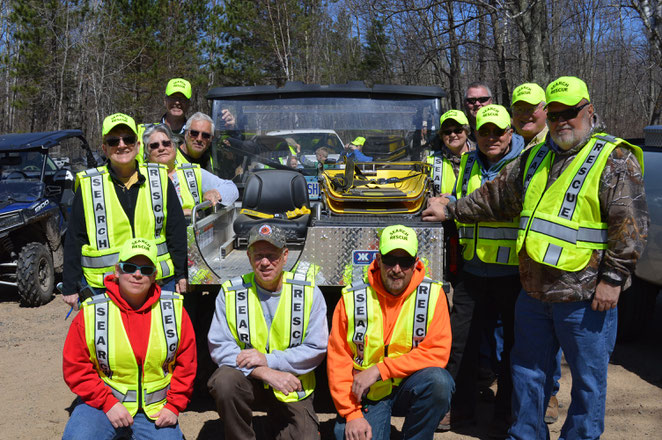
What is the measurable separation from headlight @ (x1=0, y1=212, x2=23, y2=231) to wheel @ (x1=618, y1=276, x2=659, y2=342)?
5.92 metres

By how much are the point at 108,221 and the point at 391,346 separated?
169cm

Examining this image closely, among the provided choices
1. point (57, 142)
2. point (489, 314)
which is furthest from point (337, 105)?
point (57, 142)

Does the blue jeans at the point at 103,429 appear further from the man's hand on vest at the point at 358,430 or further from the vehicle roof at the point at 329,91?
the vehicle roof at the point at 329,91

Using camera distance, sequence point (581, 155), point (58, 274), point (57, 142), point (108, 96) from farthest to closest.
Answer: point (108, 96) → point (58, 274) → point (57, 142) → point (581, 155)

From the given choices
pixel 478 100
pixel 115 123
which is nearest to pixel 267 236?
pixel 115 123

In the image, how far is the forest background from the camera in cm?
1927

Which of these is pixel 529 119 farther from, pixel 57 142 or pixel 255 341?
pixel 57 142

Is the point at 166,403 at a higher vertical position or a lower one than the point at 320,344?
lower

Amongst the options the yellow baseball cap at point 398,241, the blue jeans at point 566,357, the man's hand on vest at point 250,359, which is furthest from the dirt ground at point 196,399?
the yellow baseball cap at point 398,241

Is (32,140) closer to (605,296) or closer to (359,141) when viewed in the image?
(359,141)

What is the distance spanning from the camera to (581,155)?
310 centimetres

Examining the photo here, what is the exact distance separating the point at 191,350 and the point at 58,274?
5873 millimetres

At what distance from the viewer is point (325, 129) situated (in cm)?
561

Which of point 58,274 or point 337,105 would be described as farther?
point 58,274
